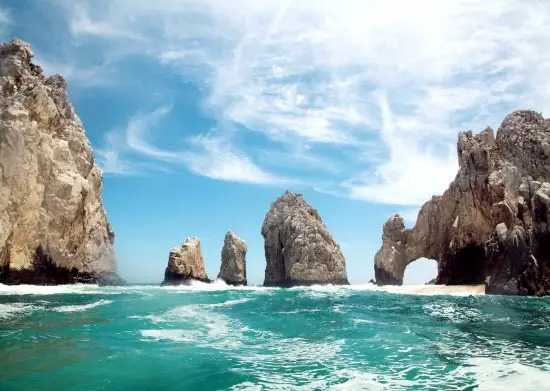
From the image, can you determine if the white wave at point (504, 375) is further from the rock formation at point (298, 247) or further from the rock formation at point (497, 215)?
the rock formation at point (298, 247)

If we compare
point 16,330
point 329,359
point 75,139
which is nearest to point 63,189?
point 75,139

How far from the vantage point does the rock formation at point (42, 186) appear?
1802 inches

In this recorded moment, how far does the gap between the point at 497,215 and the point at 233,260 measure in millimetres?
46935

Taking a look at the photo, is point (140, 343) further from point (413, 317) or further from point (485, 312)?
point (485, 312)

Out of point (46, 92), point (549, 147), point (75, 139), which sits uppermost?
point (46, 92)

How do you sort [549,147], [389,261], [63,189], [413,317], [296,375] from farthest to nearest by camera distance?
[389,261], [63,189], [549,147], [413,317], [296,375]

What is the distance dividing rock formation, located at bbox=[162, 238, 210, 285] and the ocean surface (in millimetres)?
45814

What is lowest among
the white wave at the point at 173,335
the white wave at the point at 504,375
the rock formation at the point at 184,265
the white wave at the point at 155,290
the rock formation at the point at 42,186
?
the white wave at the point at 504,375

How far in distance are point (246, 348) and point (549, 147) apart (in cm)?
5030

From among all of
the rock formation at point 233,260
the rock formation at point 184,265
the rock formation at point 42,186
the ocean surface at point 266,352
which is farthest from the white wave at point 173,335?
the rock formation at point 233,260

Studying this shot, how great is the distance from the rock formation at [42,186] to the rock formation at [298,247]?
3015 cm

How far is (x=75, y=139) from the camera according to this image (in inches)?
2477

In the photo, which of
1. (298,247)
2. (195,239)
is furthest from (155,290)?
(298,247)

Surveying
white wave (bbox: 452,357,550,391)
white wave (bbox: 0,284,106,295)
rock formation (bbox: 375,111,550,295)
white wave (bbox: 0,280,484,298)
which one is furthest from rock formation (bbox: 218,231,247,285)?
white wave (bbox: 452,357,550,391)
